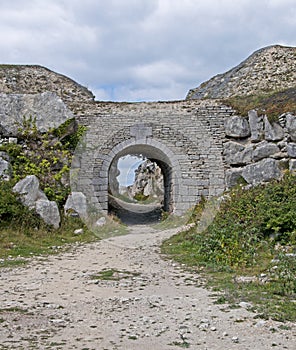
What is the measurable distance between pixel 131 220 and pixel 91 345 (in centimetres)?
1211

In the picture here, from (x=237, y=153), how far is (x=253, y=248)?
21.1 ft

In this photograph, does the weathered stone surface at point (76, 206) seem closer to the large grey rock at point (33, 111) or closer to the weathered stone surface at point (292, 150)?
the large grey rock at point (33, 111)

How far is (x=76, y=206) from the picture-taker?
10977mm

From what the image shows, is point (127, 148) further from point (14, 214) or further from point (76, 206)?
point (14, 214)

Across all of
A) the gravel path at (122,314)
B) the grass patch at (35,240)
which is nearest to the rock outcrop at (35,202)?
the grass patch at (35,240)

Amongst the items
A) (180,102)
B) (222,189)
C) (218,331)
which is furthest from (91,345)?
(180,102)

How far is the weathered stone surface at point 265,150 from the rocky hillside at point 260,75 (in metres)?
3.38

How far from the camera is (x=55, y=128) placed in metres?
12.4

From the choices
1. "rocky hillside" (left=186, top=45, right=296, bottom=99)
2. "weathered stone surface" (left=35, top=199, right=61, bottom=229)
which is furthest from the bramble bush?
"rocky hillside" (left=186, top=45, right=296, bottom=99)

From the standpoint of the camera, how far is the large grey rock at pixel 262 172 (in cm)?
1174

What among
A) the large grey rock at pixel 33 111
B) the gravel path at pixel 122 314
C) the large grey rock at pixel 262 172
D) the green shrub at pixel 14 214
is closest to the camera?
the gravel path at pixel 122 314

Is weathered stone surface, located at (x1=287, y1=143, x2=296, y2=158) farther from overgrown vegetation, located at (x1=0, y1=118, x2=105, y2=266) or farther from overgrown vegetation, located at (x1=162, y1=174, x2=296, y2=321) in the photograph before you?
overgrown vegetation, located at (x1=0, y1=118, x2=105, y2=266)

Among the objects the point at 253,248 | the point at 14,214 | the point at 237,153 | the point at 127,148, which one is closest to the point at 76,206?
the point at 14,214

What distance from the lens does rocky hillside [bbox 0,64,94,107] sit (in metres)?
15.0
